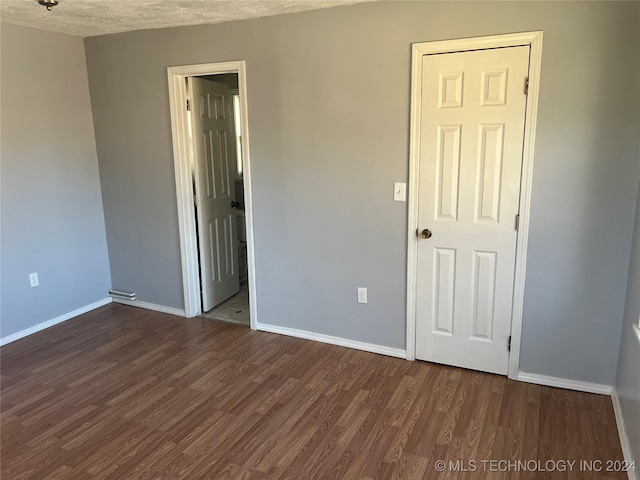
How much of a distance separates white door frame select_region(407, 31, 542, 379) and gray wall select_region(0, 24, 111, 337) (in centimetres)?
282

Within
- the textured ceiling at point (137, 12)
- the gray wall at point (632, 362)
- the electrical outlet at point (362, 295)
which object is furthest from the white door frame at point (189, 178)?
the gray wall at point (632, 362)

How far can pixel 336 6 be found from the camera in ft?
9.53

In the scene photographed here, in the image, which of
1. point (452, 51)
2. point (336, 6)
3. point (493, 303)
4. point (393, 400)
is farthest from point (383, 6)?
point (393, 400)

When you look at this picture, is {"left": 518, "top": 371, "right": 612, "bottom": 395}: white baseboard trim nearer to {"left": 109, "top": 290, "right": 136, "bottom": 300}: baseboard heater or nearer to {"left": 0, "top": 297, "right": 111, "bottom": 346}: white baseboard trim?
{"left": 109, "top": 290, "right": 136, "bottom": 300}: baseboard heater

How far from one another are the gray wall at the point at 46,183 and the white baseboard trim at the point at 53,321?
37 millimetres

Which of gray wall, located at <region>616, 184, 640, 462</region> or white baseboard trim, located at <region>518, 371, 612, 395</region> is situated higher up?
gray wall, located at <region>616, 184, 640, 462</region>

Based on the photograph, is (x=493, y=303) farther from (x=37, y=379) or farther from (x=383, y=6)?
(x=37, y=379)

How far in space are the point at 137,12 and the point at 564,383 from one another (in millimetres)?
3547

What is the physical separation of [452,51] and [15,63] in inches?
121

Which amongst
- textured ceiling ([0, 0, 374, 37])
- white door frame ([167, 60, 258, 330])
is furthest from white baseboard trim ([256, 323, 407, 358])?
textured ceiling ([0, 0, 374, 37])

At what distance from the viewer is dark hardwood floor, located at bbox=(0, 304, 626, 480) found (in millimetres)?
2188

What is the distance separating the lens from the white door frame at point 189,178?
3.37 m

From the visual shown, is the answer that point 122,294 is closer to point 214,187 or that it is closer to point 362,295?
point 214,187

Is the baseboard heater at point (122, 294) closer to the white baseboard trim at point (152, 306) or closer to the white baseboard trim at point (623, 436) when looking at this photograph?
the white baseboard trim at point (152, 306)
